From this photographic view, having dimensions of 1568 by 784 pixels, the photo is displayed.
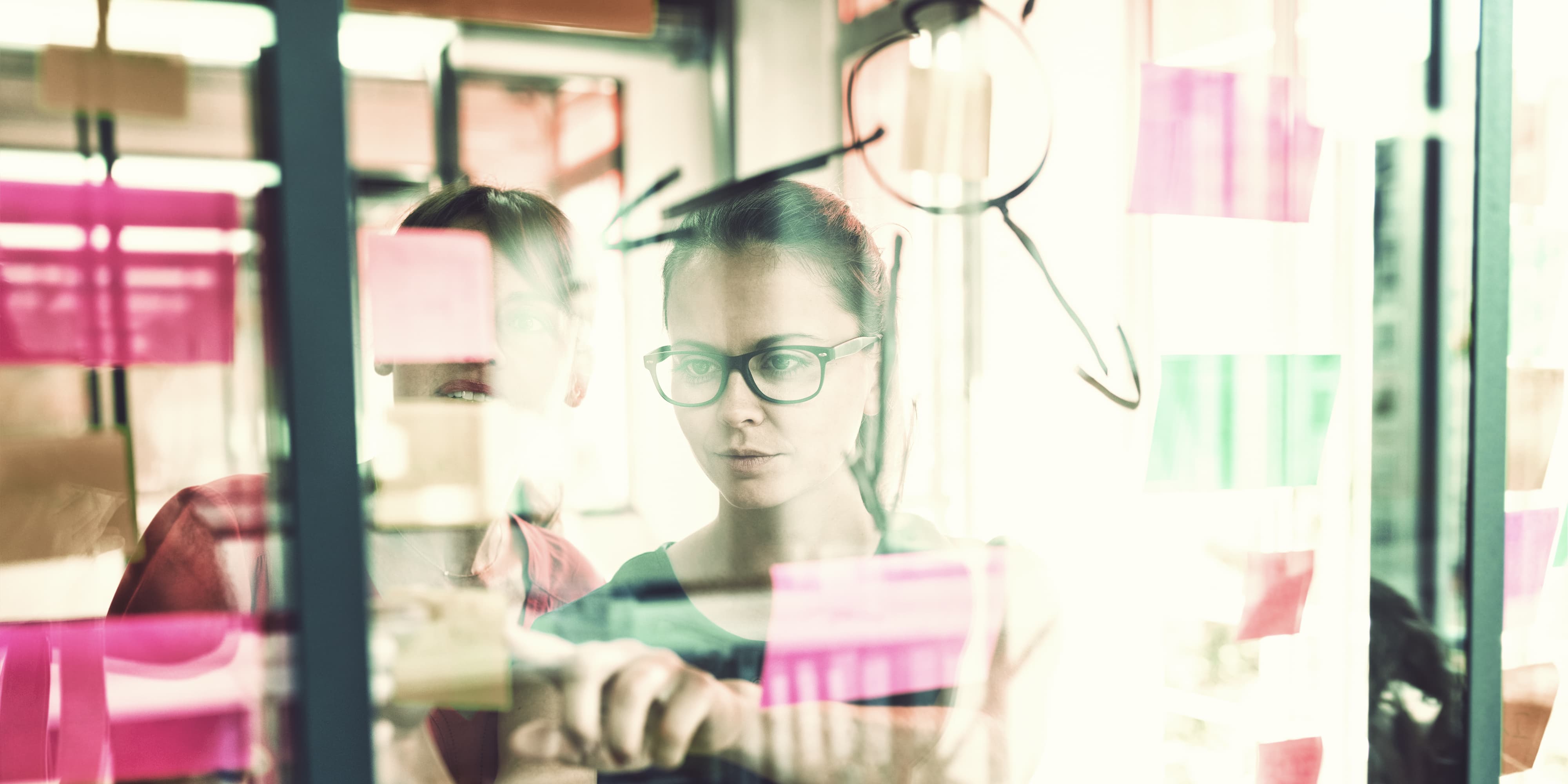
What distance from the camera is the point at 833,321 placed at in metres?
1.04

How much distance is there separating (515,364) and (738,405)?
0.25 metres

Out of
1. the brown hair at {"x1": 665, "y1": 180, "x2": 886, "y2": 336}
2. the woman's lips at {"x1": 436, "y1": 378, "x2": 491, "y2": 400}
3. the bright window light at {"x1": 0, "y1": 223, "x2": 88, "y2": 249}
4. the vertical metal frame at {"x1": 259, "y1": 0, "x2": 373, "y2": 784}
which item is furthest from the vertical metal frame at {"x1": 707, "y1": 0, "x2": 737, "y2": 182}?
→ the bright window light at {"x1": 0, "y1": 223, "x2": 88, "y2": 249}

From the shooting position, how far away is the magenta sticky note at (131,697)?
72cm

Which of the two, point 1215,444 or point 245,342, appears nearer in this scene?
point 245,342

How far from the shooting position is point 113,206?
28.2 inches

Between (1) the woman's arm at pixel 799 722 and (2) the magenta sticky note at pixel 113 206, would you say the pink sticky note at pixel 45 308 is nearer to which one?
(2) the magenta sticky note at pixel 113 206

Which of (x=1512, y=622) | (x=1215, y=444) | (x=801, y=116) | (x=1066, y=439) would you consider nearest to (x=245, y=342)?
(x=801, y=116)

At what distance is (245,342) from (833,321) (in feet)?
1.98

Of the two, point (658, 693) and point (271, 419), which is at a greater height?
point (271, 419)

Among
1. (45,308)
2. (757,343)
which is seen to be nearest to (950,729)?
(757,343)

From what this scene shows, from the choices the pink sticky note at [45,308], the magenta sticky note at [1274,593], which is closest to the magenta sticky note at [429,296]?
the pink sticky note at [45,308]

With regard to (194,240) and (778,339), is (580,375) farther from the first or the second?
(194,240)

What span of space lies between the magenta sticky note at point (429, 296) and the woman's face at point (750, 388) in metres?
0.23

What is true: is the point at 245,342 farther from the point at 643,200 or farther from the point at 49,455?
the point at 643,200
